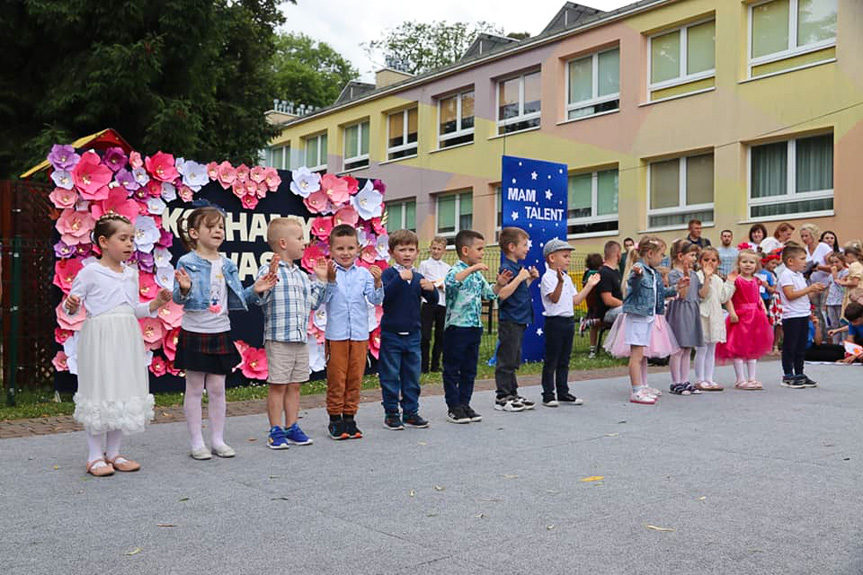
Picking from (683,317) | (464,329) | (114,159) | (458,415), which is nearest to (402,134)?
(683,317)

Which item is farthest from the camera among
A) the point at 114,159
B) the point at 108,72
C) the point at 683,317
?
the point at 108,72

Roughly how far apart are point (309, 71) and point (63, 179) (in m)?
55.1

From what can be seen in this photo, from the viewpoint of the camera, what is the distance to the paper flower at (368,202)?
11484mm

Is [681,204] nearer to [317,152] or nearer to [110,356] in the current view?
[110,356]

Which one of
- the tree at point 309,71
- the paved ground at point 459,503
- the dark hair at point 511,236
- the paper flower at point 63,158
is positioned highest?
the tree at point 309,71

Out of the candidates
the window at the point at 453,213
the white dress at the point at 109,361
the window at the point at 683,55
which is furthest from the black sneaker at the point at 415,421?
the window at the point at 453,213

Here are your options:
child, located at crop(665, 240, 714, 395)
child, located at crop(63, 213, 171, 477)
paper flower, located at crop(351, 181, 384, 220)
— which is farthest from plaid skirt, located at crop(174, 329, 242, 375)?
child, located at crop(665, 240, 714, 395)

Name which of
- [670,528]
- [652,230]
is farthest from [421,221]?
[670,528]

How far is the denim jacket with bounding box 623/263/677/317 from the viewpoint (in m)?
9.50

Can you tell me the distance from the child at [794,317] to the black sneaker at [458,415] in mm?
4997

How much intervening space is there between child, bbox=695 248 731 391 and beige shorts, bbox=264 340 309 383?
551cm

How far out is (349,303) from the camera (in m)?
7.20

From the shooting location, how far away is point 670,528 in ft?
14.4

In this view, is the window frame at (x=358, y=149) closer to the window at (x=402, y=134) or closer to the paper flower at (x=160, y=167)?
the window at (x=402, y=134)
